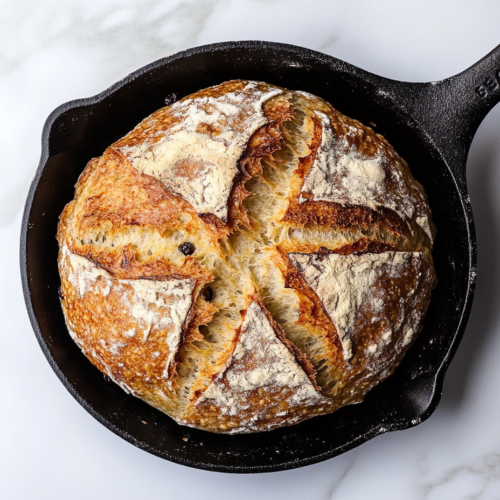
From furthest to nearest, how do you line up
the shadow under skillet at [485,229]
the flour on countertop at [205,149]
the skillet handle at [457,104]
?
the shadow under skillet at [485,229]
the skillet handle at [457,104]
the flour on countertop at [205,149]

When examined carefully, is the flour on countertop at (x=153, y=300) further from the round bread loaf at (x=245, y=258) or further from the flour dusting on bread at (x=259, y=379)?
the flour dusting on bread at (x=259, y=379)

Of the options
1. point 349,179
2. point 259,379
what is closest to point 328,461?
point 259,379

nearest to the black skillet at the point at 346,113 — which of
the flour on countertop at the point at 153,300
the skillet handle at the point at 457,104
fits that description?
the skillet handle at the point at 457,104

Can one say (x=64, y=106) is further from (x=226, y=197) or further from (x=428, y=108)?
(x=428, y=108)

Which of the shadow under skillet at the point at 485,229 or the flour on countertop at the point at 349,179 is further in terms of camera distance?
the shadow under skillet at the point at 485,229

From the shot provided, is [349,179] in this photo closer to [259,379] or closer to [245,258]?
[245,258]

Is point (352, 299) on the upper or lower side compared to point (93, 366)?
lower

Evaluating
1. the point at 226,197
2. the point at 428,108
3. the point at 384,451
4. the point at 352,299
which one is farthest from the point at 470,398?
the point at 226,197
